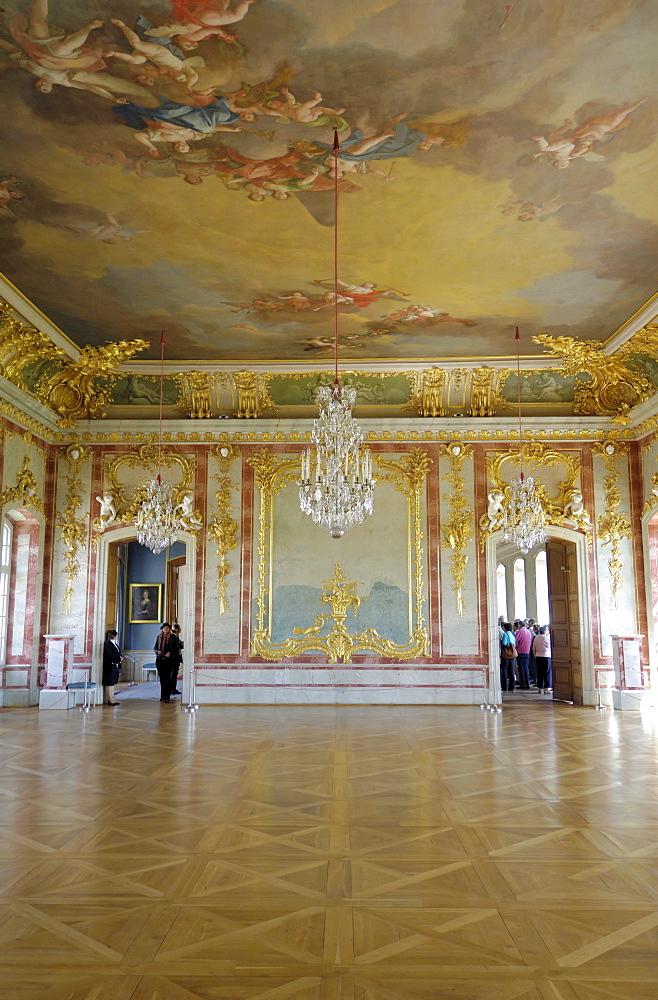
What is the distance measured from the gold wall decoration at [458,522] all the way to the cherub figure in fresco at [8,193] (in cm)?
850

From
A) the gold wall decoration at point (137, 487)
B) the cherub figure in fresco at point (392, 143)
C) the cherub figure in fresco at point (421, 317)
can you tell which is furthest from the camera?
the gold wall decoration at point (137, 487)

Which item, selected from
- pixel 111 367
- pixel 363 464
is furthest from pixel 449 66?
pixel 111 367

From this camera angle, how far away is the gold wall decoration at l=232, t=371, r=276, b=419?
14.1 m

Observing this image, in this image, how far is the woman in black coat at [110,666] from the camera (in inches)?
542

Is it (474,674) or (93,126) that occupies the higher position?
(93,126)

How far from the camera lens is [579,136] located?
6977 mm

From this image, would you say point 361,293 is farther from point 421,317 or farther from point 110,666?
point 110,666

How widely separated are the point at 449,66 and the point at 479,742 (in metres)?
7.22

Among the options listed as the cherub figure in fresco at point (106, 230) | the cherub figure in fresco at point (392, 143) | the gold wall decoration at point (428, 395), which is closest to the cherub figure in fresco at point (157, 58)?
the cherub figure in fresco at point (392, 143)

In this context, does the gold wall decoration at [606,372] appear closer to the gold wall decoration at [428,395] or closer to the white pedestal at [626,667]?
the gold wall decoration at [428,395]

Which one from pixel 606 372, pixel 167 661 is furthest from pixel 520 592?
pixel 167 661

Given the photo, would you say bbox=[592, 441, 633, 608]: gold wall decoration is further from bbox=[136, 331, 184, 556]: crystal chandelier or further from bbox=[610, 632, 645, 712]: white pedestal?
bbox=[136, 331, 184, 556]: crystal chandelier

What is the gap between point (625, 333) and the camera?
472 inches

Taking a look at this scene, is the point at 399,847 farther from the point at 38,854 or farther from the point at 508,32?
the point at 508,32
